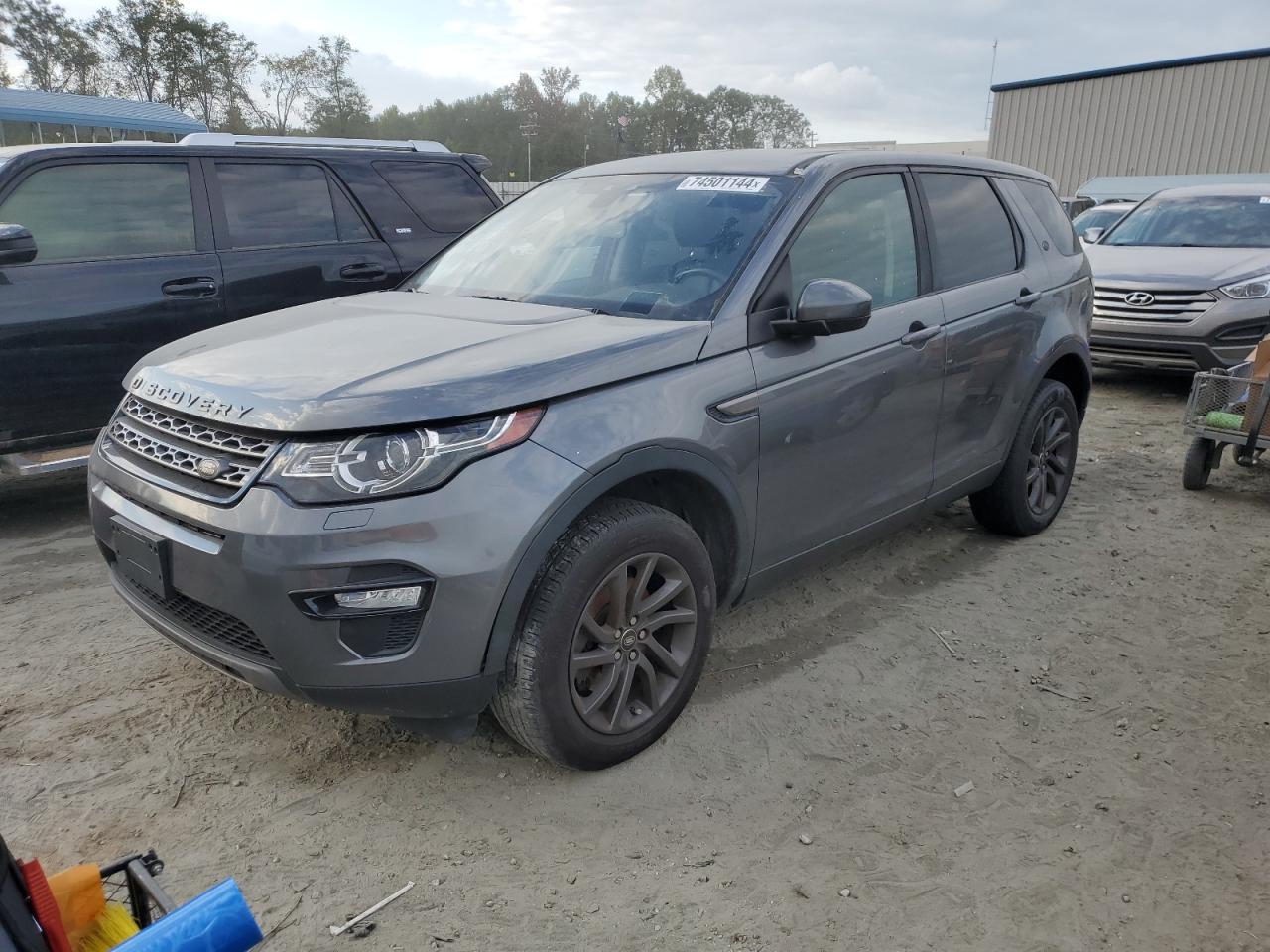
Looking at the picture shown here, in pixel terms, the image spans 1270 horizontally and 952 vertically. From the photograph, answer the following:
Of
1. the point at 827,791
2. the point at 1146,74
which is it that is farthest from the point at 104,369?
the point at 1146,74

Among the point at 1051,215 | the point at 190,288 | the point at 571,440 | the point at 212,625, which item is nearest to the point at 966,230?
the point at 1051,215

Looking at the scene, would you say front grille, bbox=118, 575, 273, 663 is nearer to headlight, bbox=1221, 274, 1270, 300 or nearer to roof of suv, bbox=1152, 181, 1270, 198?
headlight, bbox=1221, 274, 1270, 300

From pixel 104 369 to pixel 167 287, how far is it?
540mm

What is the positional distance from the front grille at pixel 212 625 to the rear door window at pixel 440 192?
3.96 m

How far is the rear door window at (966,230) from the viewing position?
3967 mm

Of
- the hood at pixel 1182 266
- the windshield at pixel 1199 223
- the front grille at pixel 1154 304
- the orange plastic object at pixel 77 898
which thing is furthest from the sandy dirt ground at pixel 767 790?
the windshield at pixel 1199 223

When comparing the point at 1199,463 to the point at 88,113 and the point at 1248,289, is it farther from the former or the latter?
the point at 88,113

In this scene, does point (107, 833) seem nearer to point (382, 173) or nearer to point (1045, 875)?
point (1045, 875)

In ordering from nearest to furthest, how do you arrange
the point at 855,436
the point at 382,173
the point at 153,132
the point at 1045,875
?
1. the point at 1045,875
2. the point at 855,436
3. the point at 382,173
4. the point at 153,132

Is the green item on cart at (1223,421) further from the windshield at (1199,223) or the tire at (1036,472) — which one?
the windshield at (1199,223)

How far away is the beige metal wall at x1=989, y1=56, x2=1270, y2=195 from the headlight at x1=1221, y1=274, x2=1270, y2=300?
26280 mm

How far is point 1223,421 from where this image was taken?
5.32 meters

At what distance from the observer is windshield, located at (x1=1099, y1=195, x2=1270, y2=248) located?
28.8ft

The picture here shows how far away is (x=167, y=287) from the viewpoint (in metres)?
4.92
